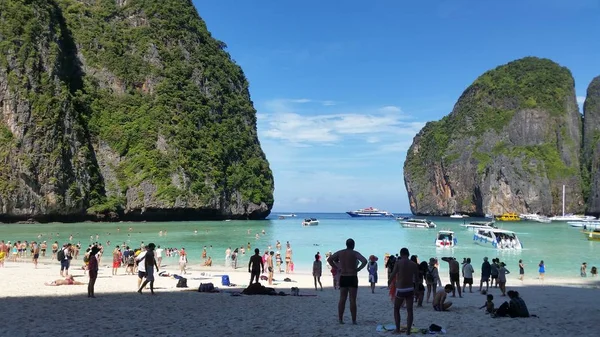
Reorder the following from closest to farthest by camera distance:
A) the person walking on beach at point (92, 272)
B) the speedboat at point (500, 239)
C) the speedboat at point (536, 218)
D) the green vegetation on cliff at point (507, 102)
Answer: the person walking on beach at point (92, 272)
the speedboat at point (500, 239)
the speedboat at point (536, 218)
the green vegetation on cliff at point (507, 102)

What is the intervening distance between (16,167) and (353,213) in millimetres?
134339

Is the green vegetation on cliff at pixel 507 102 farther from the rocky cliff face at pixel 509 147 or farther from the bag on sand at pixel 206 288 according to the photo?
the bag on sand at pixel 206 288

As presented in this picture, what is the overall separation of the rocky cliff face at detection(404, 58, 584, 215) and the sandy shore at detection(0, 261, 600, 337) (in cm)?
12687

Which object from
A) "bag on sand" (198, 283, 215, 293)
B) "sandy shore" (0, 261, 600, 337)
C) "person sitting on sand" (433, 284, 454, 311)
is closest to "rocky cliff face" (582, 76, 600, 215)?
"sandy shore" (0, 261, 600, 337)

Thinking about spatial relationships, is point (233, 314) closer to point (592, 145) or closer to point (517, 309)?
point (517, 309)

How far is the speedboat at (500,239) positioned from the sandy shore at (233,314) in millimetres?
24929

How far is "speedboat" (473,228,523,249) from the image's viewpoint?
42.6 metres

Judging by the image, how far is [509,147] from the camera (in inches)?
5684

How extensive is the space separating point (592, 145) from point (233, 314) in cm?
15986

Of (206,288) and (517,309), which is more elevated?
(517,309)

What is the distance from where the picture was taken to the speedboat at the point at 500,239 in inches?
1678

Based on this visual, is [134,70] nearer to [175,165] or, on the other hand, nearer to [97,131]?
[97,131]

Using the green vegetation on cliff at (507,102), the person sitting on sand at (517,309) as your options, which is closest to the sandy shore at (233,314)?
the person sitting on sand at (517,309)

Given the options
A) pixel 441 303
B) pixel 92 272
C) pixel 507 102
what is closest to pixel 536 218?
pixel 507 102
